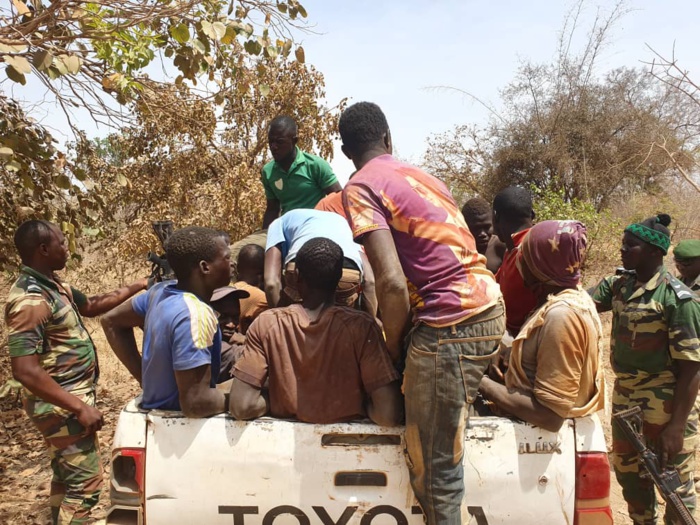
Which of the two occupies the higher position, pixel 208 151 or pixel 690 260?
pixel 208 151

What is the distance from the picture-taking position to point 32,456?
5.20 m

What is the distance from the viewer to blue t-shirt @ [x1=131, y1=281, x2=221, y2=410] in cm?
224

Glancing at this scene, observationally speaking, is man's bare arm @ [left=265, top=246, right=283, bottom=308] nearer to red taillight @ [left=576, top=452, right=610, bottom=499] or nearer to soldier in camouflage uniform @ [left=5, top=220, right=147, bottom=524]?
soldier in camouflage uniform @ [left=5, top=220, right=147, bottom=524]

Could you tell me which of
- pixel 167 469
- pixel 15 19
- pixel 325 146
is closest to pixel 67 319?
pixel 167 469

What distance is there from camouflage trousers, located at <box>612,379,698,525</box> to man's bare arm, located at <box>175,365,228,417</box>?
2.40 meters

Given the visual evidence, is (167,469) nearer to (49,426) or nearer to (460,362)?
(460,362)

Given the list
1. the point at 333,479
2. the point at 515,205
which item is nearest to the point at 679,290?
the point at 515,205

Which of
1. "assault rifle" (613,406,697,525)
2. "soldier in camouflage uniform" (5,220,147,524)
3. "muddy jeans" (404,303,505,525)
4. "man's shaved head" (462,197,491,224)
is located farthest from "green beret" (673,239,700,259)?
"soldier in camouflage uniform" (5,220,147,524)

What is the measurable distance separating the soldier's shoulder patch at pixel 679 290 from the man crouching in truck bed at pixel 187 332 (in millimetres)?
2414

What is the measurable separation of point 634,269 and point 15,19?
396 centimetres

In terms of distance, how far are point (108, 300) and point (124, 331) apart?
1.07 m

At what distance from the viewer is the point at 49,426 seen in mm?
3156

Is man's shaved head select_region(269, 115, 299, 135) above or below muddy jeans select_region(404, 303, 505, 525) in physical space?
above

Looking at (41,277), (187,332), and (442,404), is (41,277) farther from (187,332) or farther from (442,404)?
(442,404)
